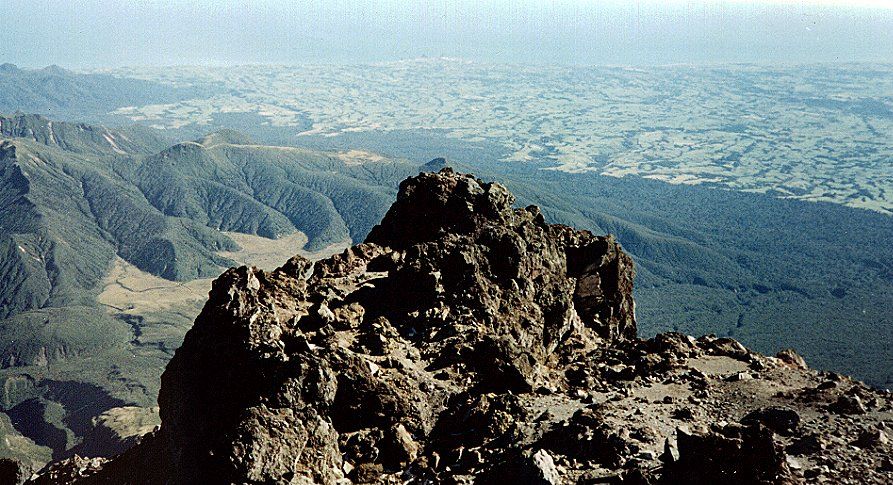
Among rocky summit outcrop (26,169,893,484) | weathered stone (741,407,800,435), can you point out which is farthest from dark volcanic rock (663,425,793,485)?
weathered stone (741,407,800,435)

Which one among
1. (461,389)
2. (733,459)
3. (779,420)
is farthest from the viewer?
(461,389)

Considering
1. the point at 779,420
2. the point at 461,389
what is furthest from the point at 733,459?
the point at 461,389

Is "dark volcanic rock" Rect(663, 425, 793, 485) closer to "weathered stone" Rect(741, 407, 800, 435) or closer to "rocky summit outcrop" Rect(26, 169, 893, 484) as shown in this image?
"rocky summit outcrop" Rect(26, 169, 893, 484)

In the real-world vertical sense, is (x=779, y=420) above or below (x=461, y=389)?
above

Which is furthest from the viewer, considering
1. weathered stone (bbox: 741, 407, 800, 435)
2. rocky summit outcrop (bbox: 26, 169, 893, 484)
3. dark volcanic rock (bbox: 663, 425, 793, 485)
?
weathered stone (bbox: 741, 407, 800, 435)

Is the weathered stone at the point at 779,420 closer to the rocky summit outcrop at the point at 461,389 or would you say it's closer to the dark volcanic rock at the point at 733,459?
the rocky summit outcrop at the point at 461,389

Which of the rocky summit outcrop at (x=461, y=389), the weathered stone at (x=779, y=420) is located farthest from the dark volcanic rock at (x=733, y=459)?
the weathered stone at (x=779, y=420)

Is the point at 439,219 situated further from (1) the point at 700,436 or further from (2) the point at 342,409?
(1) the point at 700,436

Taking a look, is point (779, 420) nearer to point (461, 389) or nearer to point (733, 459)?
point (733, 459)

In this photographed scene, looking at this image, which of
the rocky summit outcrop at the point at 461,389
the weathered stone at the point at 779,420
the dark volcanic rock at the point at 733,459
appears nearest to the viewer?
the dark volcanic rock at the point at 733,459
